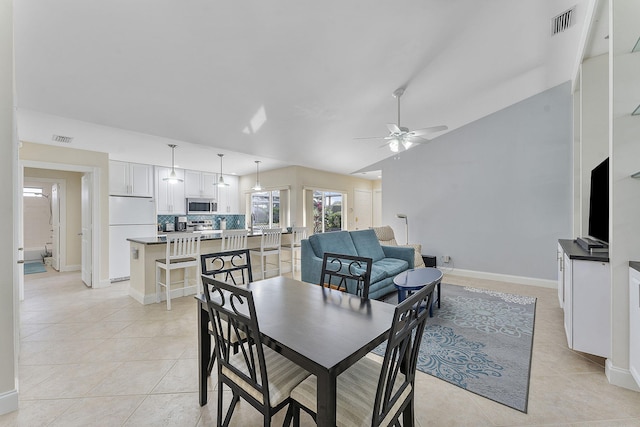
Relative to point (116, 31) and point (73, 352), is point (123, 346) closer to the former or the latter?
point (73, 352)

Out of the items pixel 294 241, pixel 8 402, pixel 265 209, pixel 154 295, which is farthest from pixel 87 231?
pixel 8 402

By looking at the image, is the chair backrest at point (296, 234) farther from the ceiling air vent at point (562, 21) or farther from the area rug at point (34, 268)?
the area rug at point (34, 268)

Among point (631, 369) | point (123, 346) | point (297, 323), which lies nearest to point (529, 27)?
point (631, 369)

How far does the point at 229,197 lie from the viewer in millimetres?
7152

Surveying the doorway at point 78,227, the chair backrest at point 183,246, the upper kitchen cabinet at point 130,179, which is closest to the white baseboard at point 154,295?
the chair backrest at point 183,246

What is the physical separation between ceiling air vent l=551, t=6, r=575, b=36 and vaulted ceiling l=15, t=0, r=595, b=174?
0.05 m

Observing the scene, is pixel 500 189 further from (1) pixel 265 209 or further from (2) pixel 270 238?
(1) pixel 265 209

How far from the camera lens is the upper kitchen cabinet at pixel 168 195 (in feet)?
19.0

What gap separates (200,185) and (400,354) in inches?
254

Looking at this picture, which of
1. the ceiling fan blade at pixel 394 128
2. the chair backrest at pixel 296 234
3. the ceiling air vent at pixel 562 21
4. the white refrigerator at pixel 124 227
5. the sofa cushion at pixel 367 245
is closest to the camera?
the ceiling air vent at pixel 562 21

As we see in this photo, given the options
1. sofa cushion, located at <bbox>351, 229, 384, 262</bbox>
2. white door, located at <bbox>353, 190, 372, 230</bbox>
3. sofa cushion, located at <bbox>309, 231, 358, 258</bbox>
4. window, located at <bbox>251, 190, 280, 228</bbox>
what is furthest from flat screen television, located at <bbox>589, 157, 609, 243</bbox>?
window, located at <bbox>251, 190, 280, 228</bbox>

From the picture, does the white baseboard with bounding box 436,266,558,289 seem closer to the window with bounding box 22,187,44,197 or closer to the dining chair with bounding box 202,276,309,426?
the dining chair with bounding box 202,276,309,426

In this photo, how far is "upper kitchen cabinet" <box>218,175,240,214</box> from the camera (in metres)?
6.99

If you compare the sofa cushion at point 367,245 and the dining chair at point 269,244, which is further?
the dining chair at point 269,244
